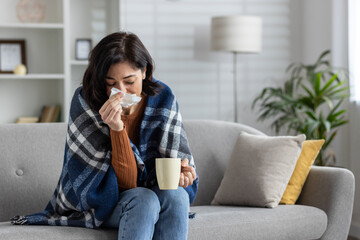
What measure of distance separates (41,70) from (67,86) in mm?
406

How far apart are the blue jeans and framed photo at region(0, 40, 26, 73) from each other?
2.53 meters

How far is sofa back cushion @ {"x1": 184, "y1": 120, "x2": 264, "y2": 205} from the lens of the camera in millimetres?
2758

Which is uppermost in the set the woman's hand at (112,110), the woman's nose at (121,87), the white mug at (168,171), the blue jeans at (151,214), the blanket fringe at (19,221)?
the woman's nose at (121,87)

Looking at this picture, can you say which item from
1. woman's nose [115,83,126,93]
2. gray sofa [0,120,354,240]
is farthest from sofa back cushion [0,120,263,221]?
woman's nose [115,83,126,93]

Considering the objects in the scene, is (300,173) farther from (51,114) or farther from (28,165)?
(51,114)

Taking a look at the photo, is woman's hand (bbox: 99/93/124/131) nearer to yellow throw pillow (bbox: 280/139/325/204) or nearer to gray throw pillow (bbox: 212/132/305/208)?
gray throw pillow (bbox: 212/132/305/208)

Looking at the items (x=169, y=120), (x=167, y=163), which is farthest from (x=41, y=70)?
(x=167, y=163)

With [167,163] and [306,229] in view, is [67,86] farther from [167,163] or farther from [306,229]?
[167,163]

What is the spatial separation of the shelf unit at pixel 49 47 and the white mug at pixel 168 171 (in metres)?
2.53

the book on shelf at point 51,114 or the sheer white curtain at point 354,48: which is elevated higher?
the sheer white curtain at point 354,48

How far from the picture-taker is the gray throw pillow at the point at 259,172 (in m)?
2.55

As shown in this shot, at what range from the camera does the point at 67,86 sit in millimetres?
3998

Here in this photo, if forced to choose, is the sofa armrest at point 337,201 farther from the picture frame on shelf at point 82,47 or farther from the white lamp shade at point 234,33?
the picture frame on shelf at point 82,47

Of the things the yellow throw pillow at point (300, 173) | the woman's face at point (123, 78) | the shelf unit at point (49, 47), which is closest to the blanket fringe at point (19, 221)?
the woman's face at point (123, 78)
